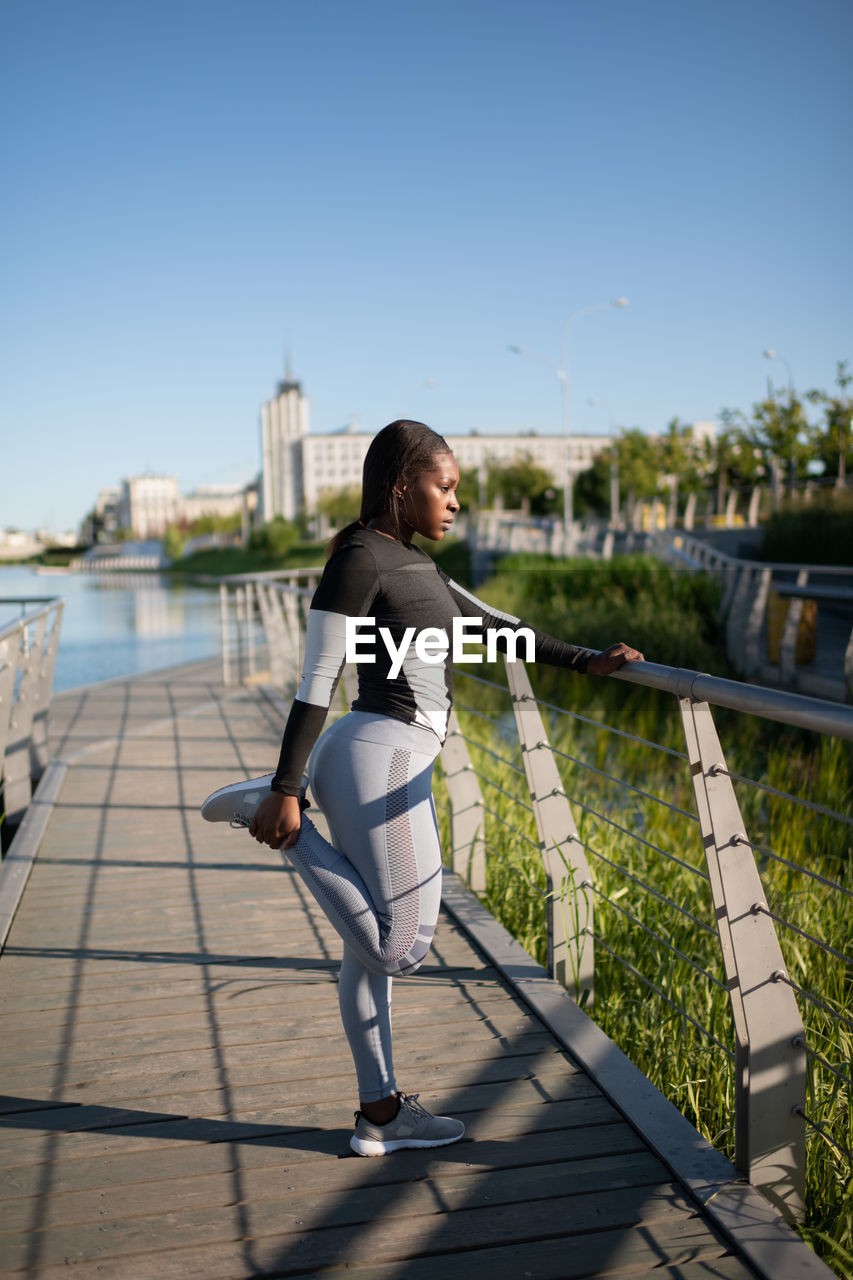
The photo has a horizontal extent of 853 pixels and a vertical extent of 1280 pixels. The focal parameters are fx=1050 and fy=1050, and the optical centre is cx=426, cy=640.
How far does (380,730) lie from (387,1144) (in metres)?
0.98

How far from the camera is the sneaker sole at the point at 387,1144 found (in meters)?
2.35

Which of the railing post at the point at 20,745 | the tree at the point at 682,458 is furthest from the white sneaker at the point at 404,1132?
the tree at the point at 682,458

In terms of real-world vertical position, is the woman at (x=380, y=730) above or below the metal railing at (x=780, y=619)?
above

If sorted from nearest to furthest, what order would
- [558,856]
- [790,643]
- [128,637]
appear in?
[558,856] → [790,643] → [128,637]

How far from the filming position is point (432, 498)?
216cm

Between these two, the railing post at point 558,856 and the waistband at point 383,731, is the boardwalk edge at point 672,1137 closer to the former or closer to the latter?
the railing post at point 558,856

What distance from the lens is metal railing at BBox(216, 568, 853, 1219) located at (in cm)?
214

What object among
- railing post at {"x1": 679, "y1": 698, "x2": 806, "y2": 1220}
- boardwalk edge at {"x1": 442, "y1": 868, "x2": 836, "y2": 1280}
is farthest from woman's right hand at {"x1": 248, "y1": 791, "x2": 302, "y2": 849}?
boardwalk edge at {"x1": 442, "y1": 868, "x2": 836, "y2": 1280}

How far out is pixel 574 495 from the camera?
255ft

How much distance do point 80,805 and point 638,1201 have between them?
4525 millimetres

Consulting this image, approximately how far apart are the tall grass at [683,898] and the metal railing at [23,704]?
92.3 inches

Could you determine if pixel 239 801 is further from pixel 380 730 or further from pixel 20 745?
pixel 20 745

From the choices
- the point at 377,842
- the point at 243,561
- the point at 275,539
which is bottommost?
the point at 243,561

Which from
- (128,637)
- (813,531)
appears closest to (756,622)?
(813,531)
